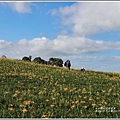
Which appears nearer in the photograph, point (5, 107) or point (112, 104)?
point (5, 107)

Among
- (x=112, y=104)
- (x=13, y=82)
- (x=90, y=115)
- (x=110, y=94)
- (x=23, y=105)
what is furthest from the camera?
(x=13, y=82)

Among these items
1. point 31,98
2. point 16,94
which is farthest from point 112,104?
point 16,94

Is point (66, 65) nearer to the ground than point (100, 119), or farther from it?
farther from it

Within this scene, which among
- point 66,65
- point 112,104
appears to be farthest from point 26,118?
point 66,65

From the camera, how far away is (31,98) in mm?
11273

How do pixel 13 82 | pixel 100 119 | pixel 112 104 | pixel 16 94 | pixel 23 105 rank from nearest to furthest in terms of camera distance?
pixel 100 119, pixel 23 105, pixel 112 104, pixel 16 94, pixel 13 82

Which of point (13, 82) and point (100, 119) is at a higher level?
point (13, 82)

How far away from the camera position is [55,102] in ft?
34.9

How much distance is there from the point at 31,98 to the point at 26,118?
2.61 metres

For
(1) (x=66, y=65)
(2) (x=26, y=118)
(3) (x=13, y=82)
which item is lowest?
(2) (x=26, y=118)

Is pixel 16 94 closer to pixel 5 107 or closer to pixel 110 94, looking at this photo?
pixel 5 107

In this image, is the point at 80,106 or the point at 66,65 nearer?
the point at 80,106

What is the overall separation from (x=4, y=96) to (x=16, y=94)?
1.72 ft

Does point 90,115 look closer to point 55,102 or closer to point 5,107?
point 55,102
